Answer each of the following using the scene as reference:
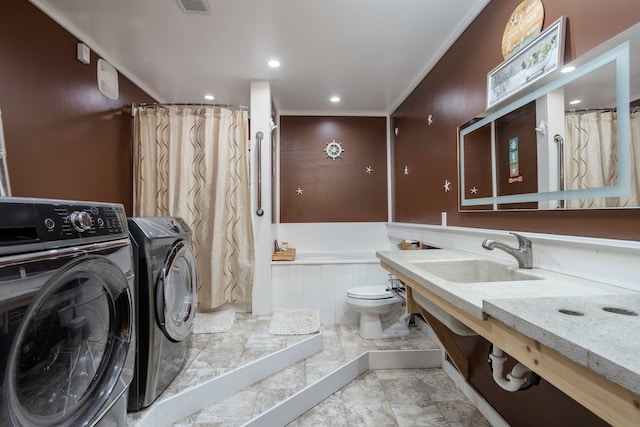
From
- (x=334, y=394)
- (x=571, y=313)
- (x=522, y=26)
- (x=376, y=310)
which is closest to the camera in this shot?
(x=571, y=313)

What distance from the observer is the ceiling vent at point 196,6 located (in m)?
1.68

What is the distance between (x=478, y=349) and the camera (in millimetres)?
1714

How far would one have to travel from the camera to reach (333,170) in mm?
3566

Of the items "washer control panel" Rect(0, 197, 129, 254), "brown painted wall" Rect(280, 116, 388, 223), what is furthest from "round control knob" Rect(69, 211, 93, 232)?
"brown painted wall" Rect(280, 116, 388, 223)

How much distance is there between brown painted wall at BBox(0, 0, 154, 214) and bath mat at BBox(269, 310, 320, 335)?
5.74 feet

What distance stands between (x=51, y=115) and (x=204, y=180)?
1.08 m

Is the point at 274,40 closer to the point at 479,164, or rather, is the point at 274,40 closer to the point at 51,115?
the point at 51,115

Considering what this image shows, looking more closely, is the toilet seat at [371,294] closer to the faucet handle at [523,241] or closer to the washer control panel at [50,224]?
the faucet handle at [523,241]

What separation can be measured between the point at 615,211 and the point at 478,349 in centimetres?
111

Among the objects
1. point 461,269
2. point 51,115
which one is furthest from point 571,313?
point 51,115

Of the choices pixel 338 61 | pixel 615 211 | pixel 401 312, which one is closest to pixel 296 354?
pixel 401 312

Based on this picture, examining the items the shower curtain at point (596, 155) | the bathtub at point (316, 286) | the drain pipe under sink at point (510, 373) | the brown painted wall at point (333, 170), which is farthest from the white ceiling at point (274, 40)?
the drain pipe under sink at point (510, 373)

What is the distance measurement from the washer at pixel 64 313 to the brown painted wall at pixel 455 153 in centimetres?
177

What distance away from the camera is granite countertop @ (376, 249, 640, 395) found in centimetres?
48
